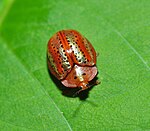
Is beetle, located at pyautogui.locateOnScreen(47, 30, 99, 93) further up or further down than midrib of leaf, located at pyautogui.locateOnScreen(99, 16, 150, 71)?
further down

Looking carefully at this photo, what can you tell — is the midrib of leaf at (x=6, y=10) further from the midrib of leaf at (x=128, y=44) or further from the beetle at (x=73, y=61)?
the midrib of leaf at (x=128, y=44)

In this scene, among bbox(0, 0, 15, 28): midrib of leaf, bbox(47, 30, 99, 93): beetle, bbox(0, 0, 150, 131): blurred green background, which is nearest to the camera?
bbox(0, 0, 150, 131): blurred green background

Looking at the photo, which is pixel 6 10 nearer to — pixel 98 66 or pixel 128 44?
pixel 98 66

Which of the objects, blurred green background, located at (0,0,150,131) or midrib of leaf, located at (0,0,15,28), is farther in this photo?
midrib of leaf, located at (0,0,15,28)

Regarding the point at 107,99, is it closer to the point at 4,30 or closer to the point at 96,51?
the point at 96,51

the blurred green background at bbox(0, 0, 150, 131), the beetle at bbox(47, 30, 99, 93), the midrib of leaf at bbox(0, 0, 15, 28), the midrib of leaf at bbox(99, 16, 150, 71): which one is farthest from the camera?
the midrib of leaf at bbox(0, 0, 15, 28)

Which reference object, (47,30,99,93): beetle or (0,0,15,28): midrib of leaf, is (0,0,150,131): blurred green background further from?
(47,30,99,93): beetle

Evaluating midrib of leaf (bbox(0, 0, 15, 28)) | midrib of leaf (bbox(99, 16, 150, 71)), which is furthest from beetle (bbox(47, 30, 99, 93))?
midrib of leaf (bbox(0, 0, 15, 28))

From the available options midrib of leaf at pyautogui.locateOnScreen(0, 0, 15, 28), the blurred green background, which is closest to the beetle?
the blurred green background

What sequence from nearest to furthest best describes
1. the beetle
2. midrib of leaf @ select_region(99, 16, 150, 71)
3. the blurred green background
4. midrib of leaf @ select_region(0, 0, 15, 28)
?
the blurred green background < midrib of leaf @ select_region(99, 16, 150, 71) < the beetle < midrib of leaf @ select_region(0, 0, 15, 28)
